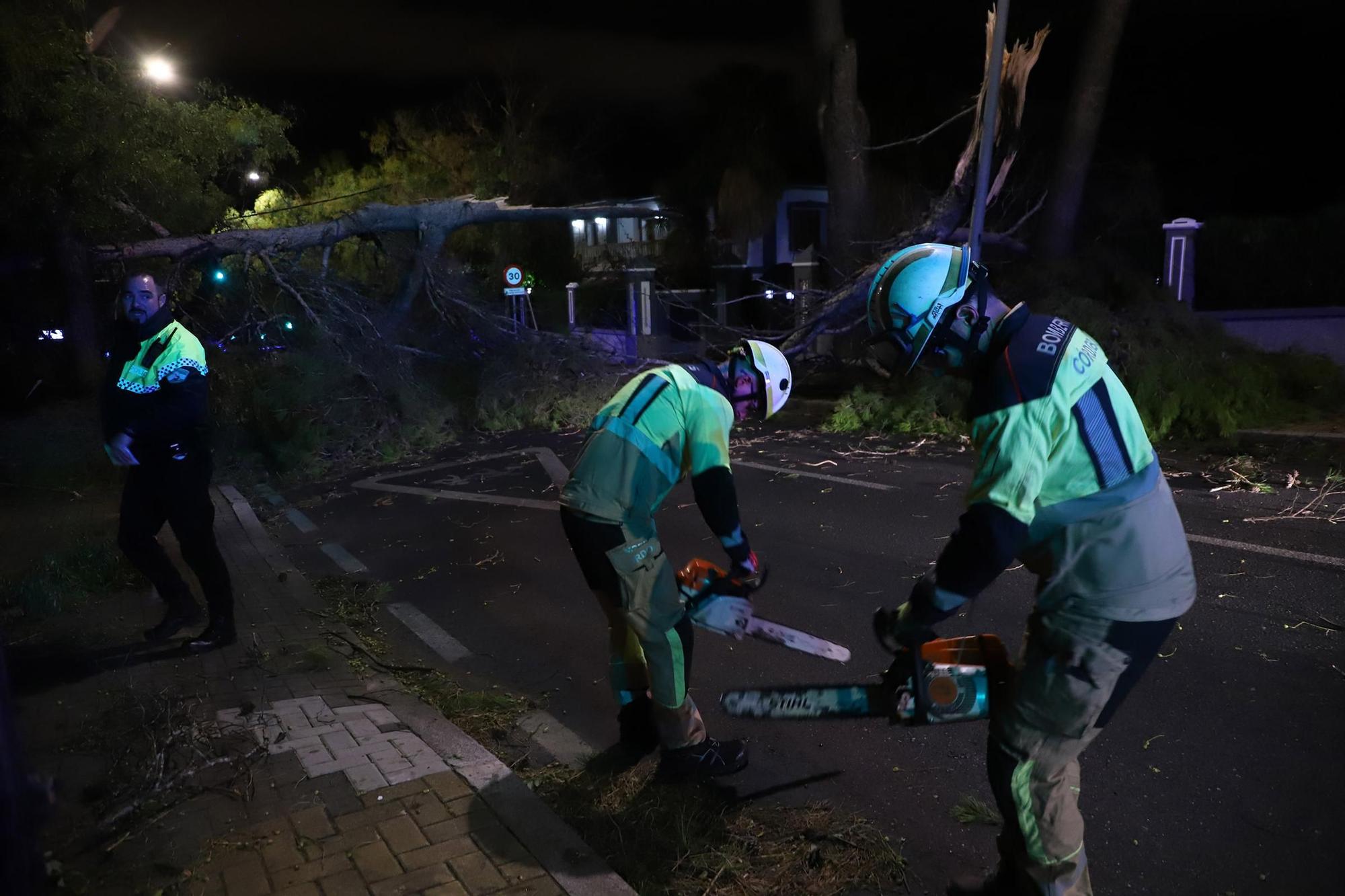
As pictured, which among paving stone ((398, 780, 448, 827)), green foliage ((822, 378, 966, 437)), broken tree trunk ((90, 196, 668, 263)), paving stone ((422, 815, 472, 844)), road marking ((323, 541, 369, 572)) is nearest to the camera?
paving stone ((422, 815, 472, 844))

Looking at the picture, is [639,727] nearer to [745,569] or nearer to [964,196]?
[745,569]

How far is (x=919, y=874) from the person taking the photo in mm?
3090

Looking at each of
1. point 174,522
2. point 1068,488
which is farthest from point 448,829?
point 174,522

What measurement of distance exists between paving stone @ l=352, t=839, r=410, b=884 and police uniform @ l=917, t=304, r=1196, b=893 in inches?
78.4

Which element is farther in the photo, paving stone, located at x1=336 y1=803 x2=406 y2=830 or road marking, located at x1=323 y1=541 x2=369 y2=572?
road marking, located at x1=323 y1=541 x2=369 y2=572

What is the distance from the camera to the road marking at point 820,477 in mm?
8664

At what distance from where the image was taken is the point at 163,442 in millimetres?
4961

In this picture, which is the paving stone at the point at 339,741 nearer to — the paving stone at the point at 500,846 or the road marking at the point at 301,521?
the paving stone at the point at 500,846

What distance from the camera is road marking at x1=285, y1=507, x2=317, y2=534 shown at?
873cm

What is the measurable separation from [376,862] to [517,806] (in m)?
0.53

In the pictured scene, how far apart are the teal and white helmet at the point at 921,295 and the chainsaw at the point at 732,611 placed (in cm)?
124

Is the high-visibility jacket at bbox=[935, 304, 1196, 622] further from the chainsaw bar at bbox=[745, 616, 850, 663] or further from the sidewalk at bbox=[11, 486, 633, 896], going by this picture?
the sidewalk at bbox=[11, 486, 633, 896]

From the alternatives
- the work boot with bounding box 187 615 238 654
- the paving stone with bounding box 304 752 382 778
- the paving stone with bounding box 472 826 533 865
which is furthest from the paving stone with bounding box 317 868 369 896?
the work boot with bounding box 187 615 238 654

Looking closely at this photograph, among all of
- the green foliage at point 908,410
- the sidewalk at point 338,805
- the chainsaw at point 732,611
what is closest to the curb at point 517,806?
the sidewalk at point 338,805
